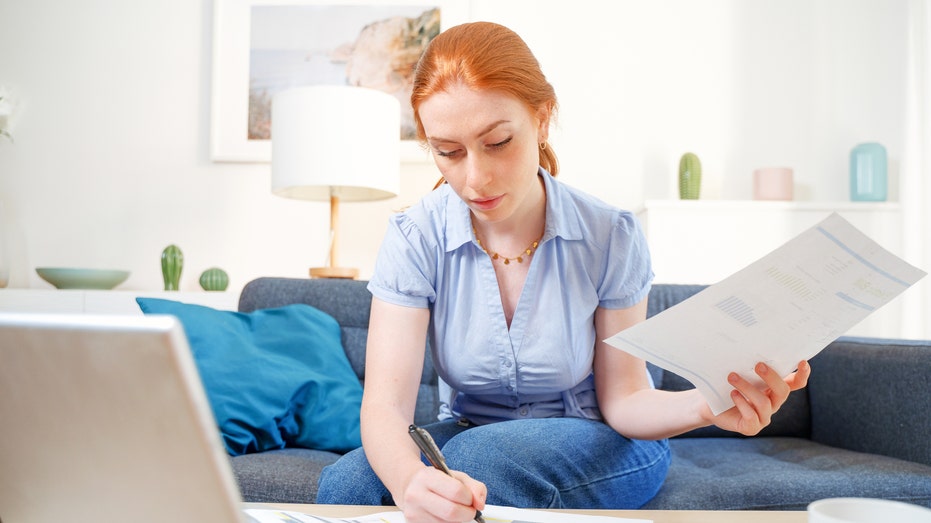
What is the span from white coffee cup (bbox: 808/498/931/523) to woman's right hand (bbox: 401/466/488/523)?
0.33m

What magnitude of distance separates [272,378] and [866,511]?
1.38 m

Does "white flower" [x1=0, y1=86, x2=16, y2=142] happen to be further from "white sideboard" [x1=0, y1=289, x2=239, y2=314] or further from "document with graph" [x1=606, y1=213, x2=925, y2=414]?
"document with graph" [x1=606, y1=213, x2=925, y2=414]

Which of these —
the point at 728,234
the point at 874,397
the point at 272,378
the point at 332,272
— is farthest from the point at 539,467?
the point at 728,234

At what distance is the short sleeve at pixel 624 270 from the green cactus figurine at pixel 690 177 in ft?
5.67

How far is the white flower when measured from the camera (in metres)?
2.93

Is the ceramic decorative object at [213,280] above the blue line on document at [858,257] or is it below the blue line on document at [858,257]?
below

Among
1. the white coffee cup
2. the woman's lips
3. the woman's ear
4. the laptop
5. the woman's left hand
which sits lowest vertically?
the white coffee cup

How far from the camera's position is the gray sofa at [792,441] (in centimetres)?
140

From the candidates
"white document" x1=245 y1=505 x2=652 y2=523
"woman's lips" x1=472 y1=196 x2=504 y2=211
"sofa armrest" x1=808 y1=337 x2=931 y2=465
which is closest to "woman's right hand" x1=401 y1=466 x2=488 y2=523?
"white document" x1=245 y1=505 x2=652 y2=523

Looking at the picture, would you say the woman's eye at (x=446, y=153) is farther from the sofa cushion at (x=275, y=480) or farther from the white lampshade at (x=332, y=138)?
the white lampshade at (x=332, y=138)

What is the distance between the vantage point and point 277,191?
8.41 ft

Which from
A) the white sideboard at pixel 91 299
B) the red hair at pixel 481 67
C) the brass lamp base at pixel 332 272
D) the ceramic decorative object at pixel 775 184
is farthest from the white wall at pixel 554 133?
the red hair at pixel 481 67

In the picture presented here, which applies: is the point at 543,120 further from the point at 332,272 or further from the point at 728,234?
the point at 728,234

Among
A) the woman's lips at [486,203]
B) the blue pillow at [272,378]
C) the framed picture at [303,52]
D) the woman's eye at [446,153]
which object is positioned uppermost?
the framed picture at [303,52]
